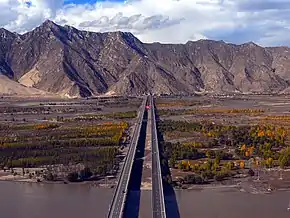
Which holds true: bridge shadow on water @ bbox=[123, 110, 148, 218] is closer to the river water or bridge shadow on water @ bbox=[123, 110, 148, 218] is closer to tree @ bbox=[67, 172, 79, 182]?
the river water

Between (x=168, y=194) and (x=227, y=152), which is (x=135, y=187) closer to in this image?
(x=168, y=194)

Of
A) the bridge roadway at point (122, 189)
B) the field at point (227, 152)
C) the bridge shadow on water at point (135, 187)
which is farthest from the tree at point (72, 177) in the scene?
the field at point (227, 152)

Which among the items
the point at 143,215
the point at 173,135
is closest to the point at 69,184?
the point at 143,215

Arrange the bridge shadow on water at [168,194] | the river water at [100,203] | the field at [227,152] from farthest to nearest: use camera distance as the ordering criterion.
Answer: the field at [227,152], the river water at [100,203], the bridge shadow on water at [168,194]

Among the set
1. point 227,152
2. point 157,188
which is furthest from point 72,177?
point 227,152

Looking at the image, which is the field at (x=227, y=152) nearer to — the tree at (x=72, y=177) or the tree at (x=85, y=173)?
the tree at (x=85, y=173)

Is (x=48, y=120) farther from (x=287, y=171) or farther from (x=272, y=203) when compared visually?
(x=272, y=203)
